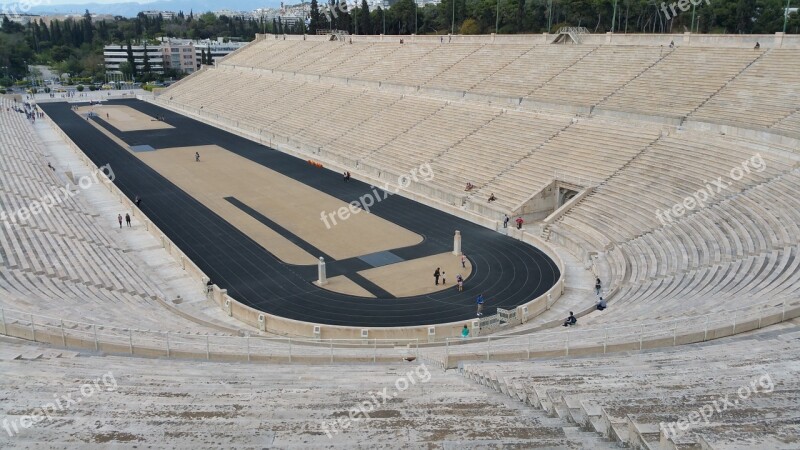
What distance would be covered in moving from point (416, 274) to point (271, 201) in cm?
1345

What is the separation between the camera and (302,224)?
30.2 metres

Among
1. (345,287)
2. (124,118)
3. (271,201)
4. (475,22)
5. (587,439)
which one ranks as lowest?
(345,287)

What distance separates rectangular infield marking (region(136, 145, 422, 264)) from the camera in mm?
27648

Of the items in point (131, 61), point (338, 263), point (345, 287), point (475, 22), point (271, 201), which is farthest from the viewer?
point (131, 61)

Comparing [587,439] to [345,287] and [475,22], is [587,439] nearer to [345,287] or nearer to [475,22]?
[345,287]

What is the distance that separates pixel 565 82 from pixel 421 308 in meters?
25.2

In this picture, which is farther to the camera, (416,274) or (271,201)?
(271,201)

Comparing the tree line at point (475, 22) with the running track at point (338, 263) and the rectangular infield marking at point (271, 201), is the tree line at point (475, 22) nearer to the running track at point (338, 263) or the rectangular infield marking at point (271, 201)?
the running track at point (338, 263)

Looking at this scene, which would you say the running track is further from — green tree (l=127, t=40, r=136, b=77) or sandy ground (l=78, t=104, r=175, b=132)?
green tree (l=127, t=40, r=136, b=77)

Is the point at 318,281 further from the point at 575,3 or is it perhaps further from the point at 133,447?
the point at 575,3

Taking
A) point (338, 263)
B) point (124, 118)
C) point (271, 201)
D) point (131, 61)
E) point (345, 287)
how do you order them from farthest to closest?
point (131, 61)
point (124, 118)
point (271, 201)
point (338, 263)
point (345, 287)

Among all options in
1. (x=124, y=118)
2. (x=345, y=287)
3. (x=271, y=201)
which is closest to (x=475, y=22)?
(x=124, y=118)

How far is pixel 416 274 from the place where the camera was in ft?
78.0

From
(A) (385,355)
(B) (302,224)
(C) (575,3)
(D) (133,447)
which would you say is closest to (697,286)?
(A) (385,355)
